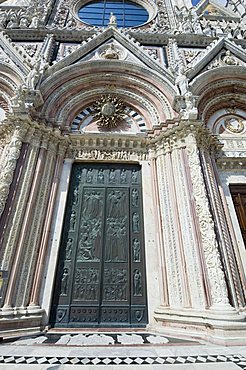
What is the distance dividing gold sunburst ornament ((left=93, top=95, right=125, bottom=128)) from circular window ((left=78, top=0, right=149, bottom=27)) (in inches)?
257

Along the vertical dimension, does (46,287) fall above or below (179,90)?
below

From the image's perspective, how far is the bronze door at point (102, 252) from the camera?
183 inches

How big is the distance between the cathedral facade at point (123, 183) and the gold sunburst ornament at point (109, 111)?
4 centimetres

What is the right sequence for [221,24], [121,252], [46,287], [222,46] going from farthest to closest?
[221,24] < [222,46] < [121,252] < [46,287]

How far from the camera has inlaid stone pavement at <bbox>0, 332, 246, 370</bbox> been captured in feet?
7.66

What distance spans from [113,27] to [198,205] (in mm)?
7663

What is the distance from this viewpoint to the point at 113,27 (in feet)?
27.5

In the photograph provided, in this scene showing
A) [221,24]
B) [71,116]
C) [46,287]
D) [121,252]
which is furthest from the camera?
[221,24]

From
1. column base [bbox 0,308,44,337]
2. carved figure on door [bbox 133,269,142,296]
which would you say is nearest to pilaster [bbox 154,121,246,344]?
carved figure on door [bbox 133,269,142,296]

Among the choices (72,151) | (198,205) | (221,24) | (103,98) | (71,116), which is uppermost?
(221,24)

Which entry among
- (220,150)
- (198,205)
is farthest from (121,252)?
(220,150)

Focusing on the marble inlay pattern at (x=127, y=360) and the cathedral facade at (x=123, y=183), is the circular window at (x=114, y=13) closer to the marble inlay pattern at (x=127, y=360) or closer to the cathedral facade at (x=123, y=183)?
the cathedral facade at (x=123, y=183)

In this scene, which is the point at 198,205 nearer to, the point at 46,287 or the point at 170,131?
the point at 170,131

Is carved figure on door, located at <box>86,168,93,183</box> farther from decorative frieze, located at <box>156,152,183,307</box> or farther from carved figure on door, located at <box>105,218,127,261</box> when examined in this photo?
decorative frieze, located at <box>156,152,183,307</box>
